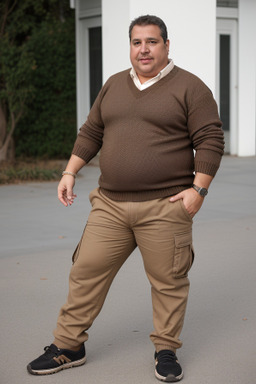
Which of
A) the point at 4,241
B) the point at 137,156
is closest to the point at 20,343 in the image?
the point at 137,156

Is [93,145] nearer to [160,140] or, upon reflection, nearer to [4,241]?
[160,140]

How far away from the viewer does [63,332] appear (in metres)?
4.13

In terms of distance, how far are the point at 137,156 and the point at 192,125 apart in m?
0.32

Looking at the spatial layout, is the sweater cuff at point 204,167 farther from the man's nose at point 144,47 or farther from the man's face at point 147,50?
the man's nose at point 144,47

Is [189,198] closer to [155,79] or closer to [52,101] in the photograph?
[155,79]

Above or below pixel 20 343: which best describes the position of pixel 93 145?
above

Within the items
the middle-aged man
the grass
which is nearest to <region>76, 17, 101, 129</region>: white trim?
the grass

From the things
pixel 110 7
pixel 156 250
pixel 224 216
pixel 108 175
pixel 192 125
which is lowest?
pixel 224 216

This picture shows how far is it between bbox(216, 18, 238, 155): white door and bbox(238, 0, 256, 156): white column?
139 millimetres

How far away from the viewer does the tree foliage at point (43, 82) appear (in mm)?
13305

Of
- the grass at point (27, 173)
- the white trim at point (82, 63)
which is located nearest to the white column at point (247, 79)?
the white trim at point (82, 63)

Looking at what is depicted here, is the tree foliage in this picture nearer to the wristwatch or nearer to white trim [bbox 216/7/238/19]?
white trim [bbox 216/7/238/19]

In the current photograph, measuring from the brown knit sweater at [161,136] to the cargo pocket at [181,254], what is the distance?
0.24 meters

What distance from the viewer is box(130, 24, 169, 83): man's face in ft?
12.9
